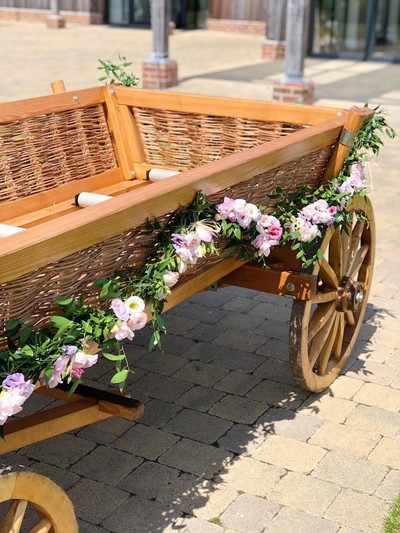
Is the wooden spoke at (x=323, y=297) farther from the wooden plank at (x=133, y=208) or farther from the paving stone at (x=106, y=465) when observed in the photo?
the paving stone at (x=106, y=465)

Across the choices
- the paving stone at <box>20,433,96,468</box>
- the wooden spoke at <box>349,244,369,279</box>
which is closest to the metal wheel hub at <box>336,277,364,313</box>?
the wooden spoke at <box>349,244,369,279</box>

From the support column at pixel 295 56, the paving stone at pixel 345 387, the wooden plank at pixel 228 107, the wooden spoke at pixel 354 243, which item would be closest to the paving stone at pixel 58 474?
the paving stone at pixel 345 387

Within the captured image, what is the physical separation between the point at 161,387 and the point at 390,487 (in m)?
1.09

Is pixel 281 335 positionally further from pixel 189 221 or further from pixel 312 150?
pixel 189 221

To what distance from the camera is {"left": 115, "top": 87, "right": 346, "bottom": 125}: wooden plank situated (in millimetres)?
3562

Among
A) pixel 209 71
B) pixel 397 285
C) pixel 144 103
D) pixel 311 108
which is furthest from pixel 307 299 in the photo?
pixel 209 71

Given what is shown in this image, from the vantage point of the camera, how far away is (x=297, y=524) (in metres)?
2.74

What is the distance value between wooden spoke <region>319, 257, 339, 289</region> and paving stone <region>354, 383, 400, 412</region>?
0.48 meters

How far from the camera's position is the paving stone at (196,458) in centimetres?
302

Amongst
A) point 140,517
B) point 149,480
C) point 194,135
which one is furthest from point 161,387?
point 194,135

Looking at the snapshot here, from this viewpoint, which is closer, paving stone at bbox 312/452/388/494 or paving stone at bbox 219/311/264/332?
paving stone at bbox 312/452/388/494

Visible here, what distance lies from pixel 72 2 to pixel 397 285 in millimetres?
16536

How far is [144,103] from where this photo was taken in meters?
3.97

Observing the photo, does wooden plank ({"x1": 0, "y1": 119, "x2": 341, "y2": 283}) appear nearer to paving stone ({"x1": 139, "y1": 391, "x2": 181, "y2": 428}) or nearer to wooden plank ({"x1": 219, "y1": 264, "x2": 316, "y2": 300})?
wooden plank ({"x1": 219, "y1": 264, "x2": 316, "y2": 300})
